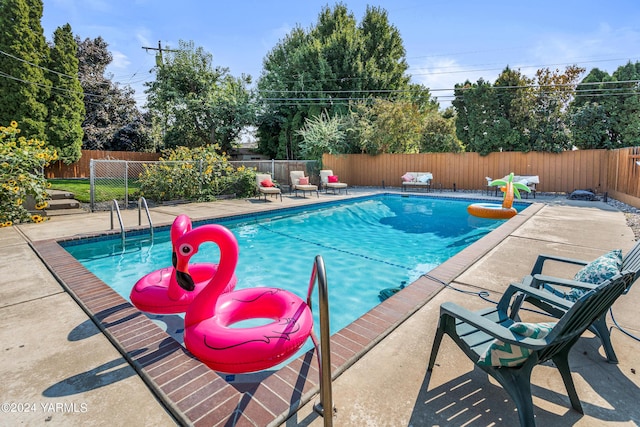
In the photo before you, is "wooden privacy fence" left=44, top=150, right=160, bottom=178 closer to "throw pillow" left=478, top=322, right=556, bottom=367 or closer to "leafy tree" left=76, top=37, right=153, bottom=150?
"leafy tree" left=76, top=37, right=153, bottom=150

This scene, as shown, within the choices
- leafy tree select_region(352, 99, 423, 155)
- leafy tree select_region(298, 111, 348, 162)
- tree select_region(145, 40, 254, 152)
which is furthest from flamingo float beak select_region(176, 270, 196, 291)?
tree select_region(145, 40, 254, 152)

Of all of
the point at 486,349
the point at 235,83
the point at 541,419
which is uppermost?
the point at 235,83

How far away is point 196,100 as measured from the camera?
63.5ft

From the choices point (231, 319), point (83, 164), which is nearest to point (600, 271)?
point (231, 319)

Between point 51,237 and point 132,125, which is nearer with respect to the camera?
point 51,237

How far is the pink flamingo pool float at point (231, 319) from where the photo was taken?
2143 millimetres

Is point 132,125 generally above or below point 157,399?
above

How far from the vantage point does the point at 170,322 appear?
3.44 metres

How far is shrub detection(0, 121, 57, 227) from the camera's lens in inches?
261

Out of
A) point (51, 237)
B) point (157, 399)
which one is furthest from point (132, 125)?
point (157, 399)

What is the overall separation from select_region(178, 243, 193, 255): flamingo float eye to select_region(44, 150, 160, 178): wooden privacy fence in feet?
51.5

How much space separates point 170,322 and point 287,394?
6.95 ft

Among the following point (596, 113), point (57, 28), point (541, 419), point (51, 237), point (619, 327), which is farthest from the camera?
point (57, 28)

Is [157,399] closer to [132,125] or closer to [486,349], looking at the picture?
[486,349]
